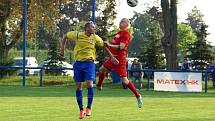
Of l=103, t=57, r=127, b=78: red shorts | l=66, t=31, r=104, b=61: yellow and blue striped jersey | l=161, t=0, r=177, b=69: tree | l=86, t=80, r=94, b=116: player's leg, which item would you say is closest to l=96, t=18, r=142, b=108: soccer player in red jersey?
l=103, t=57, r=127, b=78: red shorts

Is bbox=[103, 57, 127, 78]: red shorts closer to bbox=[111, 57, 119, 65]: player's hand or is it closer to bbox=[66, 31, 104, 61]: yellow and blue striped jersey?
bbox=[111, 57, 119, 65]: player's hand

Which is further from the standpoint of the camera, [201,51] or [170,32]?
[201,51]

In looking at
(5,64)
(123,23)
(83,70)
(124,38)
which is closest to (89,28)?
(83,70)

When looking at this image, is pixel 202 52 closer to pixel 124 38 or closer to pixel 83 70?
pixel 124 38

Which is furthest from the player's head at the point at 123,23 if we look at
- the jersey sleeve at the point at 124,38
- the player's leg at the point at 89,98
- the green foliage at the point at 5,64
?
the green foliage at the point at 5,64

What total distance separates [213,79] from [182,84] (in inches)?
169

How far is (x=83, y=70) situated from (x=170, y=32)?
2924 cm

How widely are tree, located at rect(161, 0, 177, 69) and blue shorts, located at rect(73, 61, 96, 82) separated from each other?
2837 cm

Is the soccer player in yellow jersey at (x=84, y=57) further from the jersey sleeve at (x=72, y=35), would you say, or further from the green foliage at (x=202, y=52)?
the green foliage at (x=202, y=52)

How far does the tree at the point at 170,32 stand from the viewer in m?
43.2

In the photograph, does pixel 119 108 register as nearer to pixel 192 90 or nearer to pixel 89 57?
pixel 89 57

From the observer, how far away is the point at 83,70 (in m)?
15.0

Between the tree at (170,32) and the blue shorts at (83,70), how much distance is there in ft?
93.1

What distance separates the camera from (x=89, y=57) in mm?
15016
